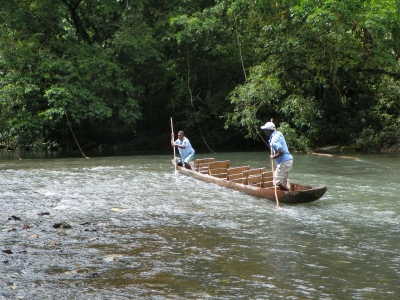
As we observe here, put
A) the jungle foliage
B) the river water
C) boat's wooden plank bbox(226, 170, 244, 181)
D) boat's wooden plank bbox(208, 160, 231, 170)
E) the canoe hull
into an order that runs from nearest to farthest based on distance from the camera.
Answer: the river water → the canoe hull → boat's wooden plank bbox(226, 170, 244, 181) → boat's wooden plank bbox(208, 160, 231, 170) → the jungle foliage

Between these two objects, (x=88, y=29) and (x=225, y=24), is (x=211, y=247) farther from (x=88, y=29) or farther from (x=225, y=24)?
(x=88, y=29)

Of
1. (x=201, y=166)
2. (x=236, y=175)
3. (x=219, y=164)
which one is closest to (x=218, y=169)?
(x=219, y=164)

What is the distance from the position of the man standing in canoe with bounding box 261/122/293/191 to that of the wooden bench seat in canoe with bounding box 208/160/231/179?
366cm

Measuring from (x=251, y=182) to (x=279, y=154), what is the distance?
2298 mm

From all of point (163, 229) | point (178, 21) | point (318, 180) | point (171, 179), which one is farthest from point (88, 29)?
point (163, 229)

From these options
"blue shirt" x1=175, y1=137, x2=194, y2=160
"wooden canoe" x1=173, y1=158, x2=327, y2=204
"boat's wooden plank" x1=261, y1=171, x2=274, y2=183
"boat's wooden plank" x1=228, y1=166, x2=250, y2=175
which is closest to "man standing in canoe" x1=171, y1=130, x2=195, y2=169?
"blue shirt" x1=175, y1=137, x2=194, y2=160

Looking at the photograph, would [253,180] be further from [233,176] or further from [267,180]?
[233,176]

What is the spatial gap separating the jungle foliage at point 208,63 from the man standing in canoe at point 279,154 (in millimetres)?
9245

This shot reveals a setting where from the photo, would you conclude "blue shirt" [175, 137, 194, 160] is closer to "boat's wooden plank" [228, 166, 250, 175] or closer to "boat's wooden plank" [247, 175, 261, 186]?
"boat's wooden plank" [228, 166, 250, 175]

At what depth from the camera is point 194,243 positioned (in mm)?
8148

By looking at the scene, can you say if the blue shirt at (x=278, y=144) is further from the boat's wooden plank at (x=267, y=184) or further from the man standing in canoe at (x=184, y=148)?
the man standing in canoe at (x=184, y=148)

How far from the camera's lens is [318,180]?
15547 mm

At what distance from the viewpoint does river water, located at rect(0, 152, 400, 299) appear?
6152mm

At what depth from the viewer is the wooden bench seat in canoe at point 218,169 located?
1536cm
